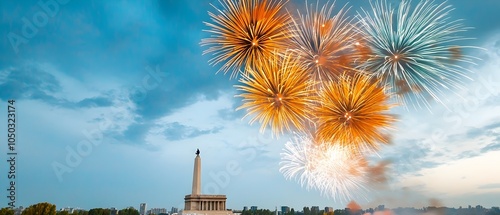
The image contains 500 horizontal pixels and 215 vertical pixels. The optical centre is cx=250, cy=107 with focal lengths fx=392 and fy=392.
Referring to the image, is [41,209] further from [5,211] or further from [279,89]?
[279,89]

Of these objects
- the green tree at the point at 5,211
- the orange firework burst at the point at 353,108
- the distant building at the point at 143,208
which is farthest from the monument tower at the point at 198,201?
the distant building at the point at 143,208

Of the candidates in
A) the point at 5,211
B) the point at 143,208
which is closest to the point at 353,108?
the point at 5,211

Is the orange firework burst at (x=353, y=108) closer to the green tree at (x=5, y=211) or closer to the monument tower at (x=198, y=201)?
the monument tower at (x=198, y=201)

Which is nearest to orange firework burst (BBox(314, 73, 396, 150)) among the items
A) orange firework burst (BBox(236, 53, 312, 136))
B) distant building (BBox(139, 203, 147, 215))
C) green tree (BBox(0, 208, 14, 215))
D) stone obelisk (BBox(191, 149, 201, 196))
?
orange firework burst (BBox(236, 53, 312, 136))

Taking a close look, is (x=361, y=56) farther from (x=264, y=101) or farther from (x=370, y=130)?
(x=264, y=101)

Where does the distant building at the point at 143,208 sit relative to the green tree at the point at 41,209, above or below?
below

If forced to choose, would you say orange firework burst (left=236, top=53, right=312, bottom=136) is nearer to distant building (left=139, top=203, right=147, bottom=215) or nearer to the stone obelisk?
the stone obelisk
